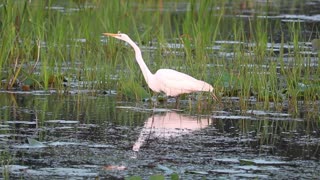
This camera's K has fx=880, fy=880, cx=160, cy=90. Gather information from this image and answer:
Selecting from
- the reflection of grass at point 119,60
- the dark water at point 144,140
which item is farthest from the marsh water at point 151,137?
the reflection of grass at point 119,60

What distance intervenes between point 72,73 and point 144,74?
3.40 ft

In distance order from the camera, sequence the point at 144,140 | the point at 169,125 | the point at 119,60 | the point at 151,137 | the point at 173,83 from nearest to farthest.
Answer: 1. the point at 144,140
2. the point at 151,137
3. the point at 169,125
4. the point at 173,83
5. the point at 119,60

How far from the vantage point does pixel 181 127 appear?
7.66 meters

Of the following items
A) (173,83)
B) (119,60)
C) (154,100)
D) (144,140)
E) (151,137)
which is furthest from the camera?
(119,60)

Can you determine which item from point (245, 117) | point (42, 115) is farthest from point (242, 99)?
point (42, 115)

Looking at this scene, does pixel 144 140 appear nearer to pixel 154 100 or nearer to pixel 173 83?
pixel 173 83

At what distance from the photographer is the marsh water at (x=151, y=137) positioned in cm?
593

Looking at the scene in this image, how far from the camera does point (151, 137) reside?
7160 mm

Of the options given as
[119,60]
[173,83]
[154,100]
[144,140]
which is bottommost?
[144,140]

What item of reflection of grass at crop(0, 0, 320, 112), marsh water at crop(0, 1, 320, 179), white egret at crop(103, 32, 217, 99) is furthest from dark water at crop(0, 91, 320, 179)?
reflection of grass at crop(0, 0, 320, 112)

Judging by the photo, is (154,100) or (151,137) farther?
(154,100)

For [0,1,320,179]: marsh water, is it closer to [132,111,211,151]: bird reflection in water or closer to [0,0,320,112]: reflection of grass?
[132,111,211,151]: bird reflection in water

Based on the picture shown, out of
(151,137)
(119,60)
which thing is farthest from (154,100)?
(151,137)

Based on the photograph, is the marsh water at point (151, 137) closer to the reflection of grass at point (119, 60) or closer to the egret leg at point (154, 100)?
the egret leg at point (154, 100)
